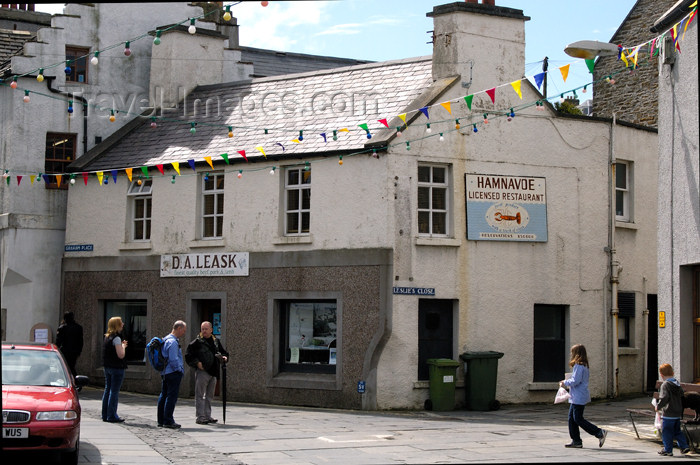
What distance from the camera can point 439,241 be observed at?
19812 millimetres

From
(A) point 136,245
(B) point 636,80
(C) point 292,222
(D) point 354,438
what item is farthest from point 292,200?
(B) point 636,80

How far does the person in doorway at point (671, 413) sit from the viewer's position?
12689 mm

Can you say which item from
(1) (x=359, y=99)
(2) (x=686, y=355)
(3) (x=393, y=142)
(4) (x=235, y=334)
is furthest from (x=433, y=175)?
(2) (x=686, y=355)

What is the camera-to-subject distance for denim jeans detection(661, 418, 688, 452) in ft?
41.8

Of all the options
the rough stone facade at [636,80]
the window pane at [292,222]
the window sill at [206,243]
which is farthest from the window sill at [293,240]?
the rough stone facade at [636,80]

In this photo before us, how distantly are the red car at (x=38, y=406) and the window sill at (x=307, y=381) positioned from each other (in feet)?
27.1

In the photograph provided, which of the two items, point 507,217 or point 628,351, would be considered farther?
point 628,351

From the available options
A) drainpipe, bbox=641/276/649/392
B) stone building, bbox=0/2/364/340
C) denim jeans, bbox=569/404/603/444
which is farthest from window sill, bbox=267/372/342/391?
drainpipe, bbox=641/276/649/392

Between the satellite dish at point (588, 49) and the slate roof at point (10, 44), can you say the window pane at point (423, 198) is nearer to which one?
the satellite dish at point (588, 49)

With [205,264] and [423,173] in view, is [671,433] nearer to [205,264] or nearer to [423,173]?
[423,173]

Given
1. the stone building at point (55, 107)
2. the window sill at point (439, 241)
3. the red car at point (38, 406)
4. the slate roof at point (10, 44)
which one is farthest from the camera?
the slate roof at point (10, 44)

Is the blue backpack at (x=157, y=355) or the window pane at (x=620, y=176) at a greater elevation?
the window pane at (x=620, y=176)

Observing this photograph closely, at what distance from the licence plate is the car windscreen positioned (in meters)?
1.23

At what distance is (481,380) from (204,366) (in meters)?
6.20
